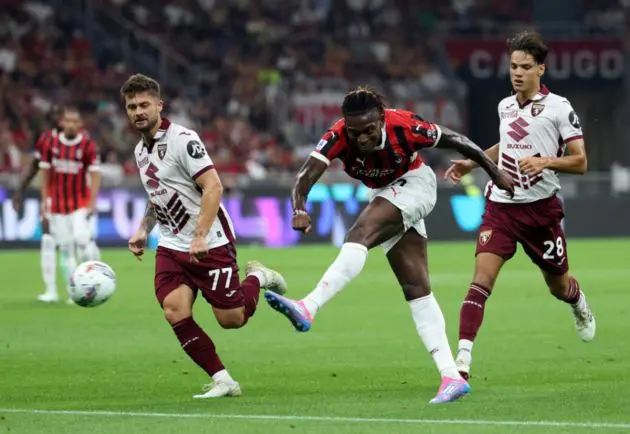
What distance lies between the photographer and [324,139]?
9.11 m

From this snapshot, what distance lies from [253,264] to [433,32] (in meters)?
30.3

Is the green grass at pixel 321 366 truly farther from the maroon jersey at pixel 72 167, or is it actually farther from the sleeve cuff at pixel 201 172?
the sleeve cuff at pixel 201 172

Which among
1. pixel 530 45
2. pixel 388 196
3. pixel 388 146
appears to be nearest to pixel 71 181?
pixel 530 45

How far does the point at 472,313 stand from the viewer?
10.2m

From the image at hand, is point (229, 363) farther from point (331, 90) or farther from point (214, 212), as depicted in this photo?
point (331, 90)

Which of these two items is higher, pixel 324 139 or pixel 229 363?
pixel 324 139

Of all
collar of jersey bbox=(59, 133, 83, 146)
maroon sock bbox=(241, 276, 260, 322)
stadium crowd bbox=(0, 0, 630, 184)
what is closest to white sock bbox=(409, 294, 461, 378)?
maroon sock bbox=(241, 276, 260, 322)

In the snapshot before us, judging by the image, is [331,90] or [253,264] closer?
[253,264]

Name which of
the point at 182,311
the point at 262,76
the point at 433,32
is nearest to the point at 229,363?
the point at 182,311

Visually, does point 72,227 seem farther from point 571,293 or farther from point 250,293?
point 250,293

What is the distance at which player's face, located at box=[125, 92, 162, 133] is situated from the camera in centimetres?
934

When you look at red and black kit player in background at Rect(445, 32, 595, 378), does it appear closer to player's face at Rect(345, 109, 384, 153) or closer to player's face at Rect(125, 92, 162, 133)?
player's face at Rect(345, 109, 384, 153)

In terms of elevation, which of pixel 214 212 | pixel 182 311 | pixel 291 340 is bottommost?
pixel 291 340

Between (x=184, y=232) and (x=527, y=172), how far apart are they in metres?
2.36
